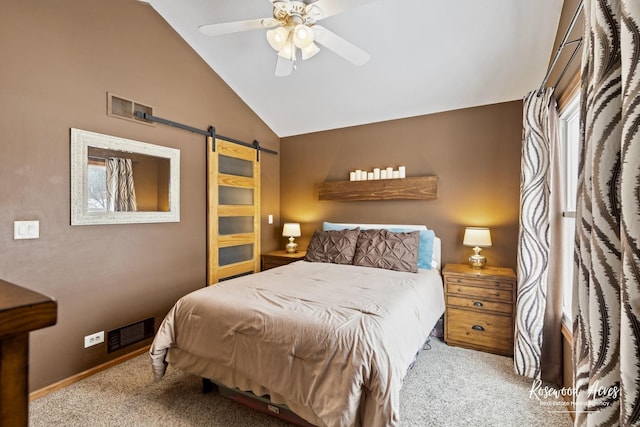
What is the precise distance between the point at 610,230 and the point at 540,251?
72.5 inches

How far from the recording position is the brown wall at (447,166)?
3.21m

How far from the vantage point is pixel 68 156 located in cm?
230

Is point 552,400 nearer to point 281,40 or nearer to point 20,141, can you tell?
point 281,40

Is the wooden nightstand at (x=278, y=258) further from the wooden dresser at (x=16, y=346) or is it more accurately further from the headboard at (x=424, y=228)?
the wooden dresser at (x=16, y=346)

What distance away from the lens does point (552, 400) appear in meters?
2.11

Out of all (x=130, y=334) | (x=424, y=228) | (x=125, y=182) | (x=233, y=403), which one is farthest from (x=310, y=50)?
(x=130, y=334)

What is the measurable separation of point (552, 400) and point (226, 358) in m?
2.27

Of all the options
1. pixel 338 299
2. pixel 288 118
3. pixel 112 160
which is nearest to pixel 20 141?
pixel 112 160

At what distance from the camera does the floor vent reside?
2586 millimetres

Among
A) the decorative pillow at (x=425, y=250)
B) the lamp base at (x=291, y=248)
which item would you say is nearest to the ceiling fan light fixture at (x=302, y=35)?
the decorative pillow at (x=425, y=250)

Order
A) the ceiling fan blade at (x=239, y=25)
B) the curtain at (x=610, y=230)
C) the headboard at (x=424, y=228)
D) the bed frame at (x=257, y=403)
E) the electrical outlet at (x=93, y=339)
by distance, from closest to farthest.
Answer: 1. the curtain at (x=610, y=230)
2. the bed frame at (x=257, y=403)
3. the ceiling fan blade at (x=239, y=25)
4. the electrical outlet at (x=93, y=339)
5. the headboard at (x=424, y=228)

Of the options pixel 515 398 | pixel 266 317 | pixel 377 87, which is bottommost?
pixel 515 398

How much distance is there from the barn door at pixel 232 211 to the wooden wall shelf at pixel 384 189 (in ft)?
3.28

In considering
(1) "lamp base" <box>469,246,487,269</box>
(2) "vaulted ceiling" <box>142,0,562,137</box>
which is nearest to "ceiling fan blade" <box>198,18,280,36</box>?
(2) "vaulted ceiling" <box>142,0,562,137</box>
